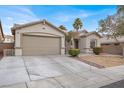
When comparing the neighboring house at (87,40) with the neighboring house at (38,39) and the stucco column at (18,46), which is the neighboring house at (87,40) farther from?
the stucco column at (18,46)

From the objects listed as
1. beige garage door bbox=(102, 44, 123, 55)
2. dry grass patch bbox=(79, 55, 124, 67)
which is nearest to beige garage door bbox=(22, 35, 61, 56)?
dry grass patch bbox=(79, 55, 124, 67)

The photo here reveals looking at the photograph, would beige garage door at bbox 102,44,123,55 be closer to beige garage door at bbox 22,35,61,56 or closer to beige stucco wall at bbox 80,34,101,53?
beige stucco wall at bbox 80,34,101,53

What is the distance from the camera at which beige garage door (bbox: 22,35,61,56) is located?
42.4 ft

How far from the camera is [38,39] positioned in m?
13.6

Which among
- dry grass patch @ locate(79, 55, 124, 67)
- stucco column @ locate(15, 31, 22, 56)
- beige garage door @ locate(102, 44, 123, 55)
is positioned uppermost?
stucco column @ locate(15, 31, 22, 56)

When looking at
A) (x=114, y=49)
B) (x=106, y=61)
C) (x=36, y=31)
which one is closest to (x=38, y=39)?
(x=36, y=31)

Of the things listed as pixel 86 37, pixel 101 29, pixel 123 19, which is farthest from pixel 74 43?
pixel 123 19

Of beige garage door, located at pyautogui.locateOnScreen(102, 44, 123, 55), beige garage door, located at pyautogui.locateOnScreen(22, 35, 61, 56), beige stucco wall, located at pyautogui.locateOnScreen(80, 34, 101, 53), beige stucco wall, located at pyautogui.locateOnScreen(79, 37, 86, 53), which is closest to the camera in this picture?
beige garage door, located at pyautogui.locateOnScreen(22, 35, 61, 56)

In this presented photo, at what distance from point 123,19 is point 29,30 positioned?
1160 cm

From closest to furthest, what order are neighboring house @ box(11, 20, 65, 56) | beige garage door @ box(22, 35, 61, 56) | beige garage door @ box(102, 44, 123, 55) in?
neighboring house @ box(11, 20, 65, 56), beige garage door @ box(22, 35, 61, 56), beige garage door @ box(102, 44, 123, 55)

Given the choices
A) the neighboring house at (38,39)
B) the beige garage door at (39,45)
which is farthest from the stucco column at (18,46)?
the beige garage door at (39,45)

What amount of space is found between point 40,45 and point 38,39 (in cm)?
73

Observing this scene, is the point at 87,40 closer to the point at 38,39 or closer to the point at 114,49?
the point at 114,49
